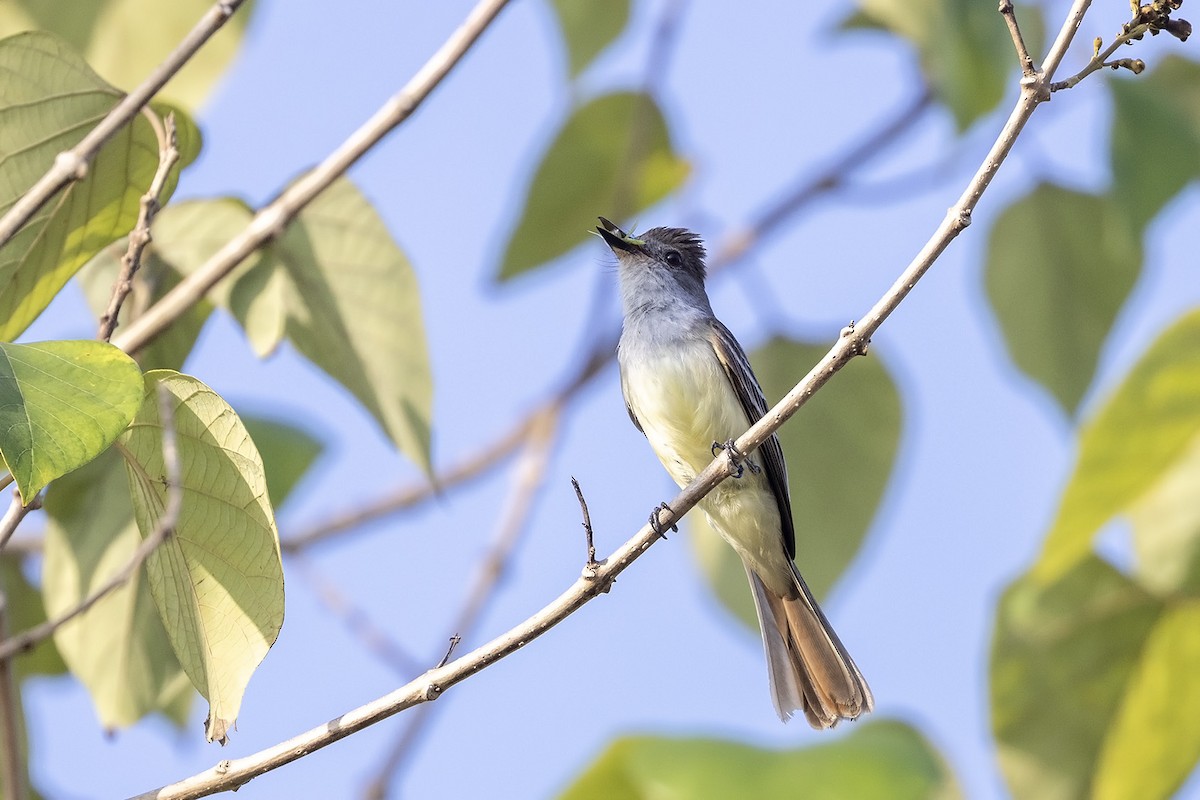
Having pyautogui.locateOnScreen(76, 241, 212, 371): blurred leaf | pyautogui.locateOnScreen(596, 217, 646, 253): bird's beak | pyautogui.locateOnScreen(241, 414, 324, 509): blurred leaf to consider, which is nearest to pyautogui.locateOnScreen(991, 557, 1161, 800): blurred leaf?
pyautogui.locateOnScreen(596, 217, 646, 253): bird's beak

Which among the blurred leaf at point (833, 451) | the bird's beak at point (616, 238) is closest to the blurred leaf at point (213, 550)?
the blurred leaf at point (833, 451)

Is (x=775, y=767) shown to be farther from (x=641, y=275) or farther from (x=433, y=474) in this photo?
(x=641, y=275)

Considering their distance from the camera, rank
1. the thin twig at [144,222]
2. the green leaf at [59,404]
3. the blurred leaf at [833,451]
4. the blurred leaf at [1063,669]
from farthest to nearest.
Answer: the blurred leaf at [833,451], the blurred leaf at [1063,669], the thin twig at [144,222], the green leaf at [59,404]

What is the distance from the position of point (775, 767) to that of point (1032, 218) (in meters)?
2.25

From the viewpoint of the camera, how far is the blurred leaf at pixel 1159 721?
3.11 m

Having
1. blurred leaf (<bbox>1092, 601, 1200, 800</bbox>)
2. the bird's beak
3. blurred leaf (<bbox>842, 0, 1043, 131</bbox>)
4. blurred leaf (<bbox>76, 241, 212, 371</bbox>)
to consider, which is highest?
the bird's beak

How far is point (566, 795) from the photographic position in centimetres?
215

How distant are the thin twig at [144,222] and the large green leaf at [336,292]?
283mm

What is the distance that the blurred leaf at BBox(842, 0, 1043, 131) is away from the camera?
2.89 metres

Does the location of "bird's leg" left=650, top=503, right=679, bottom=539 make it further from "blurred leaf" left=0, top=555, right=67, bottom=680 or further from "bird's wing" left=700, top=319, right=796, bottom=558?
"blurred leaf" left=0, top=555, right=67, bottom=680

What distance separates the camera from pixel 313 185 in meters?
2.78

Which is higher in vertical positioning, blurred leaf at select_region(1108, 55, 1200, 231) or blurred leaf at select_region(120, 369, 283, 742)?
blurred leaf at select_region(1108, 55, 1200, 231)

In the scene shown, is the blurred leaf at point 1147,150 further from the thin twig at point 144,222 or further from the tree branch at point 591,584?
the thin twig at point 144,222

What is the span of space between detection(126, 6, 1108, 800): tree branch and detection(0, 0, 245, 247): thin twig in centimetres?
98
